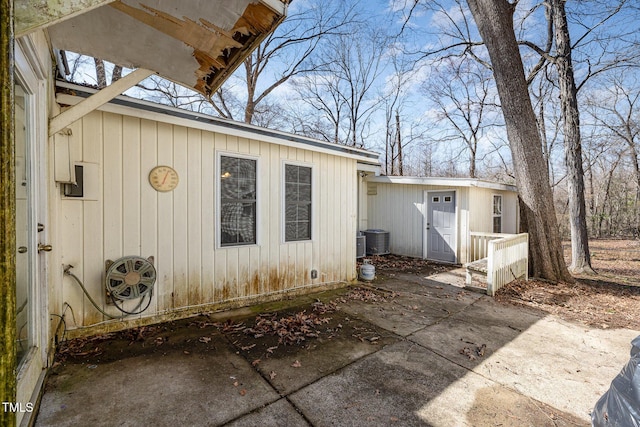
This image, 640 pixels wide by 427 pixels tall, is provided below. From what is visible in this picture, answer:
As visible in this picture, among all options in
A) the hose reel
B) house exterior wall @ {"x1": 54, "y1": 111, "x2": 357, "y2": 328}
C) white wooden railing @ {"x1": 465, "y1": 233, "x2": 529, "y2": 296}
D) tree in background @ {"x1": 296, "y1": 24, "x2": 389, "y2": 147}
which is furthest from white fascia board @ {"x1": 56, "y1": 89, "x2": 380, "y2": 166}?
tree in background @ {"x1": 296, "y1": 24, "x2": 389, "y2": 147}

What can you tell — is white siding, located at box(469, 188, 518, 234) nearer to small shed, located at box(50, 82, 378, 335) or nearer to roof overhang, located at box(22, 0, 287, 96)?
small shed, located at box(50, 82, 378, 335)

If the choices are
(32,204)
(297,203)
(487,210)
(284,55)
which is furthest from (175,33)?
(284,55)

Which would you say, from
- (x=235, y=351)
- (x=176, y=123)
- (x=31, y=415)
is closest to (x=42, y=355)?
(x=31, y=415)

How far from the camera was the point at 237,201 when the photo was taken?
411 centimetres

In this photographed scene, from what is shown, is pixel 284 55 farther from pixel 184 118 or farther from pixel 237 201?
pixel 237 201

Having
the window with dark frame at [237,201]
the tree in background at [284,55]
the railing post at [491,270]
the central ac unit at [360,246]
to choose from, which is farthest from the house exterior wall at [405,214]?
the tree in background at [284,55]

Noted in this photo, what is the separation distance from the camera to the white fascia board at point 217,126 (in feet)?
10.1

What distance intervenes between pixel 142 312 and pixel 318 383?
7.75 feet

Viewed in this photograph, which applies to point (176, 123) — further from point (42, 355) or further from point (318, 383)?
point (318, 383)

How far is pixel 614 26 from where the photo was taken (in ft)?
24.3

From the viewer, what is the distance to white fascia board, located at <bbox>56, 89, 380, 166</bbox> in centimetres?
307

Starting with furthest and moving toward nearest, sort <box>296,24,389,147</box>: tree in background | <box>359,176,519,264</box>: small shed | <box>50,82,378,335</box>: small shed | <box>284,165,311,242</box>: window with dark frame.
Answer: <box>296,24,389,147</box>: tree in background < <box>359,176,519,264</box>: small shed < <box>284,165,311,242</box>: window with dark frame < <box>50,82,378,335</box>: small shed

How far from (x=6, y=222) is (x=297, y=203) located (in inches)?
153

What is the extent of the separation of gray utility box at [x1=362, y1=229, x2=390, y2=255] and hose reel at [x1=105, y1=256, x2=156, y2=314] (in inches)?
254
